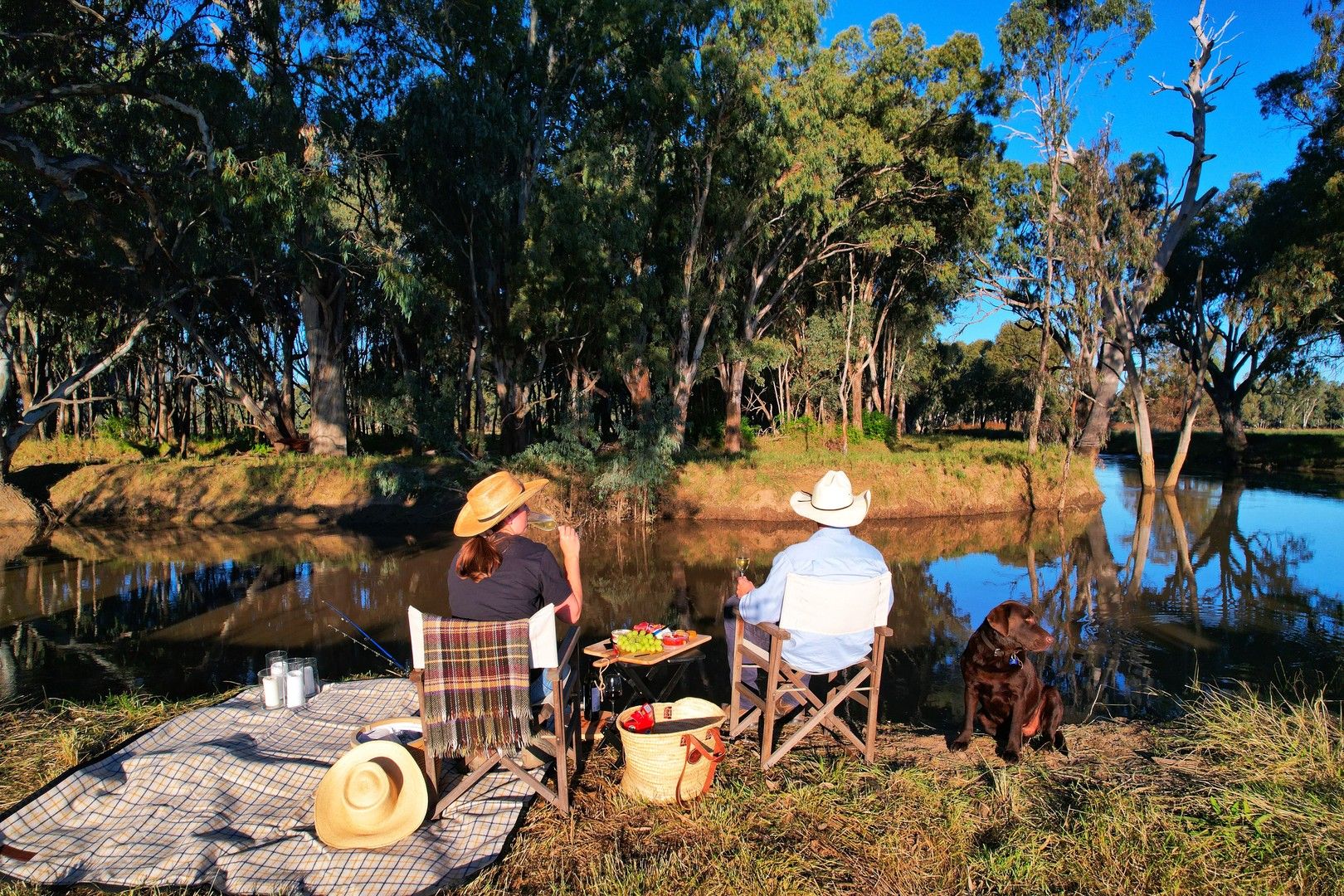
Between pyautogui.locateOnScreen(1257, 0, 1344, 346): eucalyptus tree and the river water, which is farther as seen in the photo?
pyautogui.locateOnScreen(1257, 0, 1344, 346): eucalyptus tree

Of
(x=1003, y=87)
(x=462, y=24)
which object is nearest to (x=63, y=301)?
(x=462, y=24)

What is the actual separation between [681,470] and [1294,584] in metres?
10.3

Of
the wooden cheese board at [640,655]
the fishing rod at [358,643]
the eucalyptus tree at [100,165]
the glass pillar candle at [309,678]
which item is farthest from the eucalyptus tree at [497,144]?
the wooden cheese board at [640,655]

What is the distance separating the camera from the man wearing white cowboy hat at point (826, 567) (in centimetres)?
368

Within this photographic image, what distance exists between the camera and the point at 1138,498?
19500mm

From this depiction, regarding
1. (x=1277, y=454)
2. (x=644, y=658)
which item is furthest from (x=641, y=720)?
(x=1277, y=454)

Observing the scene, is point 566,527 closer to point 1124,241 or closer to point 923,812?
point 923,812

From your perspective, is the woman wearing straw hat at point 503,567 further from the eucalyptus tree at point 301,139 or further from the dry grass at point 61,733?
the eucalyptus tree at point 301,139

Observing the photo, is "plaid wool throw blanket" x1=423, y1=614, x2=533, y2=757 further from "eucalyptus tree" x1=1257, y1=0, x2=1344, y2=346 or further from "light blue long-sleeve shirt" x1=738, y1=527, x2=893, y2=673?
"eucalyptus tree" x1=1257, y1=0, x2=1344, y2=346

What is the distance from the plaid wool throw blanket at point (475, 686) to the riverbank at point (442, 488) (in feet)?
41.2

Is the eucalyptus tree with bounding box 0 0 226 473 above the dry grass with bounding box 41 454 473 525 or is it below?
above

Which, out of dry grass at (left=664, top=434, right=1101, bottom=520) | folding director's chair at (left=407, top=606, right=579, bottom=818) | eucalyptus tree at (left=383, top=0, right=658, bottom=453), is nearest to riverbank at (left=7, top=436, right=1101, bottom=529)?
dry grass at (left=664, top=434, right=1101, bottom=520)

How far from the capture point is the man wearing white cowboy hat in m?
3.68

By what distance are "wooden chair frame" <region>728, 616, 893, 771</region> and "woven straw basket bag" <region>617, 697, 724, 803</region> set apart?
1.08 ft
